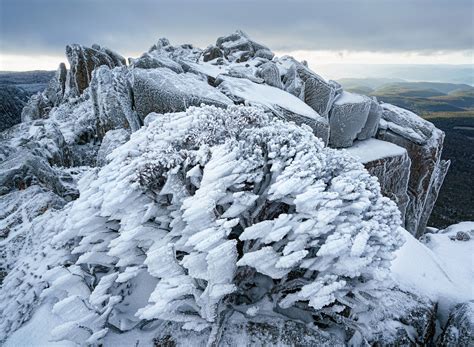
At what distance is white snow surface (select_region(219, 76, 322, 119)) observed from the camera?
1389cm

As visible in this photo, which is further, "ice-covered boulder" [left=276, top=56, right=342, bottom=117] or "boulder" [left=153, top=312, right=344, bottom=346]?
"ice-covered boulder" [left=276, top=56, right=342, bottom=117]

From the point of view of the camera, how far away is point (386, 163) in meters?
18.0

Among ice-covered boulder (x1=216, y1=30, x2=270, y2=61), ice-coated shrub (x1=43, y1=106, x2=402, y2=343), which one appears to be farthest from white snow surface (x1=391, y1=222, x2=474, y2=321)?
ice-covered boulder (x1=216, y1=30, x2=270, y2=61)

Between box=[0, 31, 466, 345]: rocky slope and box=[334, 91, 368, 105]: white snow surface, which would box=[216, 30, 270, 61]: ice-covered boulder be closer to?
box=[0, 31, 466, 345]: rocky slope

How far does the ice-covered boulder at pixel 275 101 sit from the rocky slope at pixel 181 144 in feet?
0.22

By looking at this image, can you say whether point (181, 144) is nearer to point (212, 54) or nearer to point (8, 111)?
point (212, 54)

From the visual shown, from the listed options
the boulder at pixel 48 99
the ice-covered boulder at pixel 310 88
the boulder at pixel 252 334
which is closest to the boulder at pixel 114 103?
the boulder at pixel 252 334

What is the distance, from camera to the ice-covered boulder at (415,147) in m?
21.4

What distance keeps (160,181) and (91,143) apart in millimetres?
12038

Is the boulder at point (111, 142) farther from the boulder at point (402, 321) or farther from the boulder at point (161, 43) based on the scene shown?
the boulder at point (161, 43)

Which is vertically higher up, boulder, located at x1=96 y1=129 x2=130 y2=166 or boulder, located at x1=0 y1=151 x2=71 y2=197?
boulder, located at x1=96 y1=129 x2=130 y2=166

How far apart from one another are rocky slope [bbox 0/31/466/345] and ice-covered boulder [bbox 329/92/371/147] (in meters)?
0.06

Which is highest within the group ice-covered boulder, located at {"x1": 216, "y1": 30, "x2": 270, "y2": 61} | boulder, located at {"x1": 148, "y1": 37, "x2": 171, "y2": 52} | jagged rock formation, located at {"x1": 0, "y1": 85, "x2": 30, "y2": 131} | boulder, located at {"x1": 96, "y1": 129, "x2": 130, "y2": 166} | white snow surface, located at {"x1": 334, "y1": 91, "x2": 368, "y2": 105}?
boulder, located at {"x1": 148, "y1": 37, "x2": 171, "y2": 52}

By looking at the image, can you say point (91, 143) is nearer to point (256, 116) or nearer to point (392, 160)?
point (256, 116)
